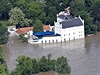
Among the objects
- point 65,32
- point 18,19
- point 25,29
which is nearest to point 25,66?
point 65,32

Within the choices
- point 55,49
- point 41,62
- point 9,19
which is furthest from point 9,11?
point 41,62

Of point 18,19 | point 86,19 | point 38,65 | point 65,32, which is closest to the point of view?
point 38,65

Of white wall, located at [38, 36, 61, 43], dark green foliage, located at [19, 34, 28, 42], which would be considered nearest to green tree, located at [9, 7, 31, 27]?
dark green foliage, located at [19, 34, 28, 42]

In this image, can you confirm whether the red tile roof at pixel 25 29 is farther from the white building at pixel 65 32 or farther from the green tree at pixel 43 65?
the green tree at pixel 43 65

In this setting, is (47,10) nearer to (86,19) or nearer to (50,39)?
(86,19)

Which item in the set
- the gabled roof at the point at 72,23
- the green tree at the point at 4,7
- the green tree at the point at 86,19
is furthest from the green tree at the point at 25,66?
the green tree at the point at 4,7

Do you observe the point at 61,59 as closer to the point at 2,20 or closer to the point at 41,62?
the point at 41,62
